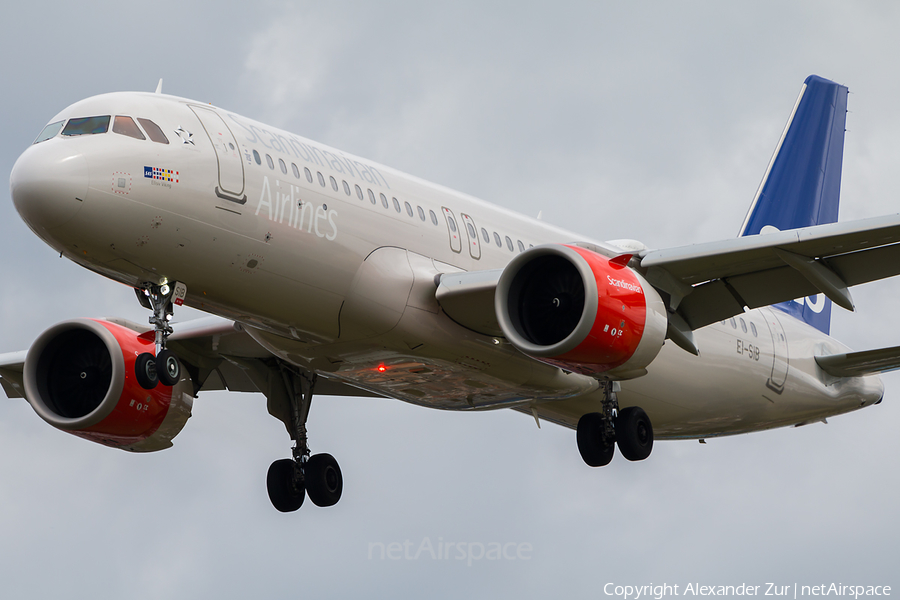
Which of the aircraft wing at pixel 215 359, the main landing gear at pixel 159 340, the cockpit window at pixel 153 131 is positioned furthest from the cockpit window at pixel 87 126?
the aircraft wing at pixel 215 359

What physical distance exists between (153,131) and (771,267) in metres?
9.32

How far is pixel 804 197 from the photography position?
29.6 metres

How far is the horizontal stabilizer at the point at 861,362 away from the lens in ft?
74.8

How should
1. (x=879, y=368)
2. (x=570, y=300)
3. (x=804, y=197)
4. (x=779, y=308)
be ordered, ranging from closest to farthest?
(x=570, y=300), (x=879, y=368), (x=779, y=308), (x=804, y=197)

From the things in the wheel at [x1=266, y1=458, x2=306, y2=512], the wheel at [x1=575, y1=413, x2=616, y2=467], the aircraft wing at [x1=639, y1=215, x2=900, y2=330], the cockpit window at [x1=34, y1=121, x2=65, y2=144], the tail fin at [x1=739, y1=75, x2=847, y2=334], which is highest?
the tail fin at [x1=739, y1=75, x2=847, y2=334]

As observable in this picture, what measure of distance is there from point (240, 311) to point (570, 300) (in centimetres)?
478

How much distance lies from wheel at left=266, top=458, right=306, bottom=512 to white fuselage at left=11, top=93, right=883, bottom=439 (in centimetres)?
265

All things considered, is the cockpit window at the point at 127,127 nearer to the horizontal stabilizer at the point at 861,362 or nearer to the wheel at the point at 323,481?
the wheel at the point at 323,481

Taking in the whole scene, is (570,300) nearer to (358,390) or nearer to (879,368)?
(358,390)

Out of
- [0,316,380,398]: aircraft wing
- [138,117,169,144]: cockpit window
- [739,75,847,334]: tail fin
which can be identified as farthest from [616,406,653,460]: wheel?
[138,117,169,144]: cockpit window

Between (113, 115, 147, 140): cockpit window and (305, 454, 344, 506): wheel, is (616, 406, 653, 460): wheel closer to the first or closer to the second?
(305, 454, 344, 506): wheel

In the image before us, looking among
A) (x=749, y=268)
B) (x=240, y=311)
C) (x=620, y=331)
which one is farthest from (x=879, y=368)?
(x=240, y=311)

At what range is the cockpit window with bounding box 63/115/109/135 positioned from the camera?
15656 mm

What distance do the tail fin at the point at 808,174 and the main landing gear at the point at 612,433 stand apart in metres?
8.20
